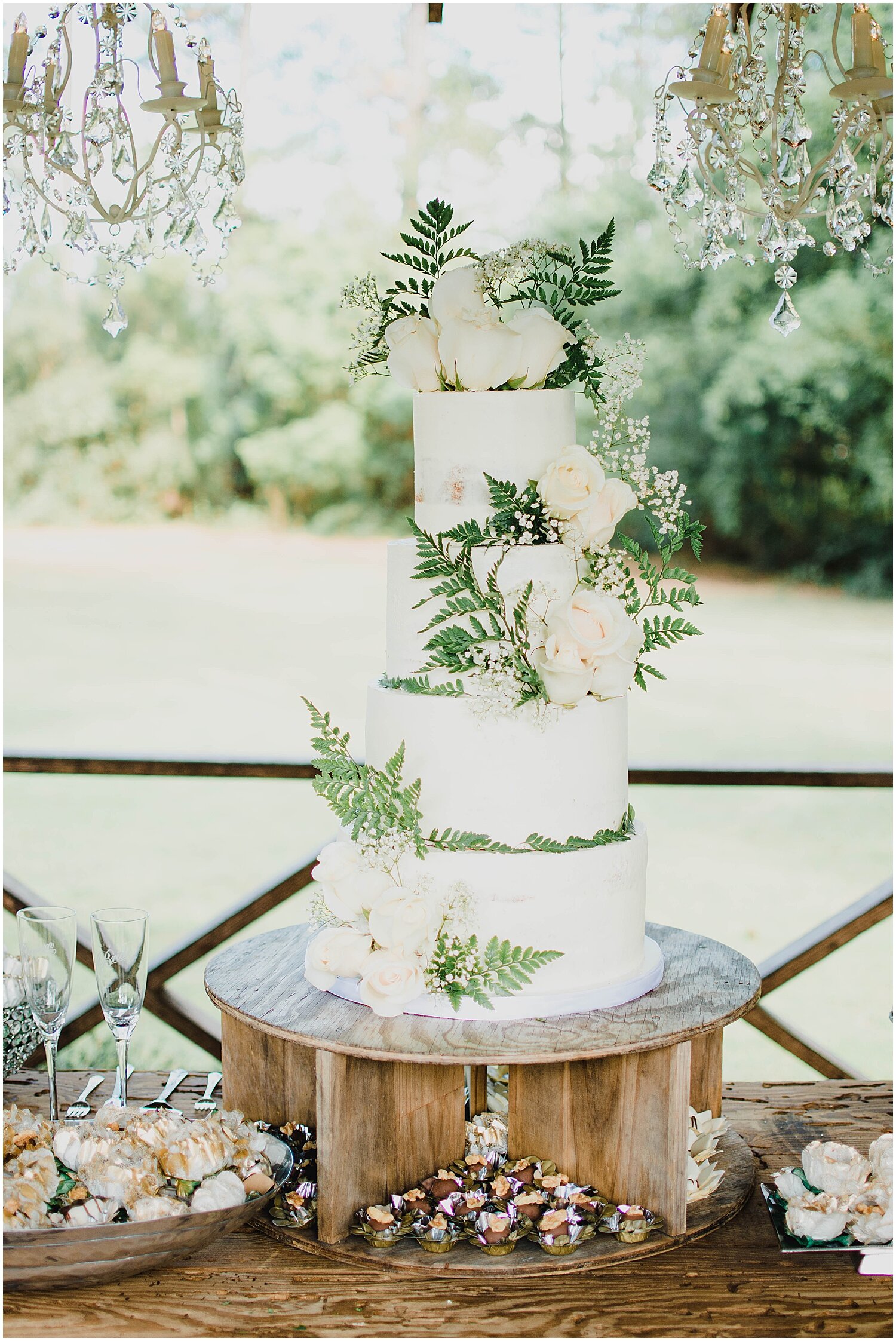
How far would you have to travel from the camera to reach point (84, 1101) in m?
2.53

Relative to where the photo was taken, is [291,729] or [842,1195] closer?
[842,1195]

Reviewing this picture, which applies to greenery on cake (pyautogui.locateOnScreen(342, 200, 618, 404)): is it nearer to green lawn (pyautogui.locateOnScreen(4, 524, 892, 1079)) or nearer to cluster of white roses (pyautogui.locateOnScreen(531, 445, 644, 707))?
cluster of white roses (pyautogui.locateOnScreen(531, 445, 644, 707))

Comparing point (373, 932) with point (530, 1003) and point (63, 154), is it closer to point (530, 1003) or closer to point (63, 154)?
point (530, 1003)

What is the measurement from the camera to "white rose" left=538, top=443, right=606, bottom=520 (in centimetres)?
197

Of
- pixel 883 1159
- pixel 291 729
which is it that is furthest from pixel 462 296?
pixel 291 729

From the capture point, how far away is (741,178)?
2408 millimetres

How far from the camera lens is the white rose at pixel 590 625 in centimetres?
192

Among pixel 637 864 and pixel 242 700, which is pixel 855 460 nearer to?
pixel 242 700

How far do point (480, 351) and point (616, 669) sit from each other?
1.78ft

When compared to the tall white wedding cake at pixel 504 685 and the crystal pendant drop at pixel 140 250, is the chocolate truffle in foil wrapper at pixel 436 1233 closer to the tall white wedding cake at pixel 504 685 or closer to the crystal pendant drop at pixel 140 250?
the tall white wedding cake at pixel 504 685

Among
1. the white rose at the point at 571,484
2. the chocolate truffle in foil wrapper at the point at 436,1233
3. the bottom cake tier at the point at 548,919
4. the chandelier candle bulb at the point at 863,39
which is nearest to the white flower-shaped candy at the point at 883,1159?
the bottom cake tier at the point at 548,919

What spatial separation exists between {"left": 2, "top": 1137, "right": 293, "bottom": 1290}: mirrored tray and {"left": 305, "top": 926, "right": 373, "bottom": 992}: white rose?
14.1 inches

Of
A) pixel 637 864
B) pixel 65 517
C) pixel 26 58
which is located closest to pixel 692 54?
pixel 26 58

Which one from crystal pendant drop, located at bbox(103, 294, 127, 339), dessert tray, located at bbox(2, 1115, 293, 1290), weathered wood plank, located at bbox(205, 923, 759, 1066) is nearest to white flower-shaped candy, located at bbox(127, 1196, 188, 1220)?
dessert tray, located at bbox(2, 1115, 293, 1290)
